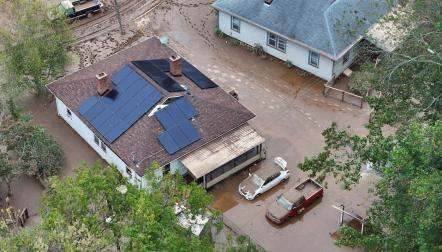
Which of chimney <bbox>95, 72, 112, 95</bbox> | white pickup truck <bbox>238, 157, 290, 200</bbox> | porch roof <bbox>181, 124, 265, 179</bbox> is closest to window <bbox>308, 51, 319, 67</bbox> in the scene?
porch roof <bbox>181, 124, 265, 179</bbox>

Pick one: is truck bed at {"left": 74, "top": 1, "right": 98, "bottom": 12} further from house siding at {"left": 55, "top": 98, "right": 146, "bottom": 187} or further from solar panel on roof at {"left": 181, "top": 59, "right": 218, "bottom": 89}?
solar panel on roof at {"left": 181, "top": 59, "right": 218, "bottom": 89}

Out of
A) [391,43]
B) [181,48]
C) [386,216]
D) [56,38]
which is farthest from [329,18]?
[386,216]

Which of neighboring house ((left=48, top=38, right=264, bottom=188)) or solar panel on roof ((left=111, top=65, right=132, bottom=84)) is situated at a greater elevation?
solar panel on roof ((left=111, top=65, right=132, bottom=84))

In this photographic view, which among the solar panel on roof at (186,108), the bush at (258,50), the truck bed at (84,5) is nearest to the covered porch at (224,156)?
the solar panel on roof at (186,108)

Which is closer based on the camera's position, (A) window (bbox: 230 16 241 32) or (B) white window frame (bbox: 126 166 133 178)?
(B) white window frame (bbox: 126 166 133 178)

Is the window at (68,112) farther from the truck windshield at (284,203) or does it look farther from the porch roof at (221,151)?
the truck windshield at (284,203)

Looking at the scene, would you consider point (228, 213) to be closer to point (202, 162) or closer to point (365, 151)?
point (202, 162)
